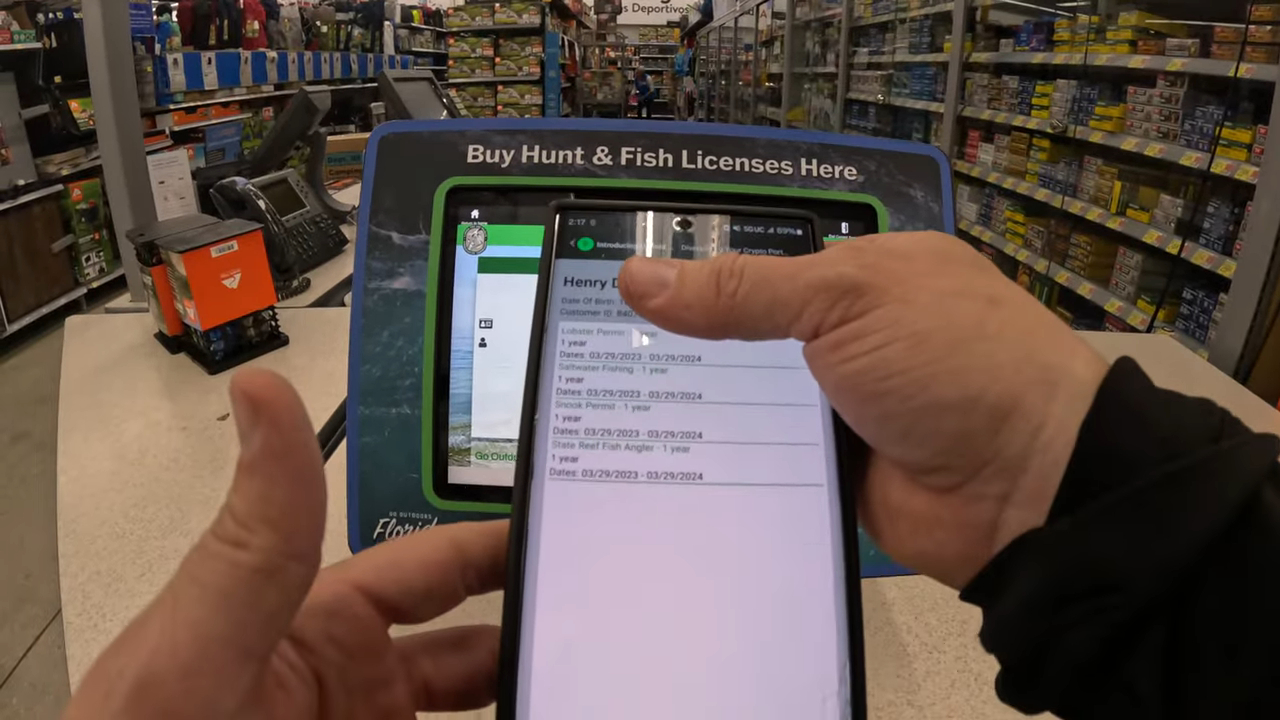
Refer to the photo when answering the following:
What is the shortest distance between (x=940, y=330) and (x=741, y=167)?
33 cm

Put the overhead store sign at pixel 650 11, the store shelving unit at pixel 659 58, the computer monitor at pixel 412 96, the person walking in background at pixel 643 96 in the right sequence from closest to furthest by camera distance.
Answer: the computer monitor at pixel 412 96 < the person walking in background at pixel 643 96 < the store shelving unit at pixel 659 58 < the overhead store sign at pixel 650 11

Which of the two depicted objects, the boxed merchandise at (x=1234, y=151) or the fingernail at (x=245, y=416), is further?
the boxed merchandise at (x=1234, y=151)

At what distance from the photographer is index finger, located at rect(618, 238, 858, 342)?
458mm

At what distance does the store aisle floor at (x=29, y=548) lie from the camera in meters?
1.74

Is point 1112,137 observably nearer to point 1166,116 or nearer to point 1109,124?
point 1109,124

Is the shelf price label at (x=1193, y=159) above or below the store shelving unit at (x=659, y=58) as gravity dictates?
below

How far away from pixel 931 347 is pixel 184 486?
3.16 feet

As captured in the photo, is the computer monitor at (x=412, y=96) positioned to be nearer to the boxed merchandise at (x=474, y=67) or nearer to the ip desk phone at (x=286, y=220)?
the ip desk phone at (x=286, y=220)

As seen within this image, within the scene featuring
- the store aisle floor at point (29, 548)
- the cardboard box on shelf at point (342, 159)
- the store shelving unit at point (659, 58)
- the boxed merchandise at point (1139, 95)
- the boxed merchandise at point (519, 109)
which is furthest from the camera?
the store shelving unit at point (659, 58)

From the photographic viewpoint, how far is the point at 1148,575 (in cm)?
39

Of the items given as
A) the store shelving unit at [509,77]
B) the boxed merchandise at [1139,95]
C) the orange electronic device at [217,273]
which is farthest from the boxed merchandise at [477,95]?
the orange electronic device at [217,273]

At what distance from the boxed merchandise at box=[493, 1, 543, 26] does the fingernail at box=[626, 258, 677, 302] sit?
595 centimetres

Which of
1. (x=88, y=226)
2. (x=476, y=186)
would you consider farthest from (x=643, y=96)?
(x=476, y=186)

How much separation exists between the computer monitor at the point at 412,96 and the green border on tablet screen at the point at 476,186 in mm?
1134
